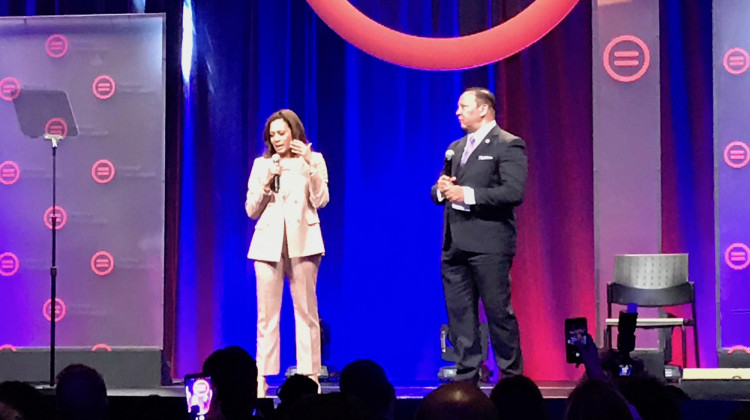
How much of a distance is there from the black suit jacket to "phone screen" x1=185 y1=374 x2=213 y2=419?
2.72 m

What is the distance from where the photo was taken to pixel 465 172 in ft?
17.9

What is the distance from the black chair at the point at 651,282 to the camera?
20.0 ft

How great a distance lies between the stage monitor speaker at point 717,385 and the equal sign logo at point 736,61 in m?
1.64

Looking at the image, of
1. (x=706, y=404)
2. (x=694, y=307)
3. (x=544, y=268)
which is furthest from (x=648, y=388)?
(x=544, y=268)

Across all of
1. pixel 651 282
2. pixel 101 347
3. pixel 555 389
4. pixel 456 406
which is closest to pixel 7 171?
pixel 101 347

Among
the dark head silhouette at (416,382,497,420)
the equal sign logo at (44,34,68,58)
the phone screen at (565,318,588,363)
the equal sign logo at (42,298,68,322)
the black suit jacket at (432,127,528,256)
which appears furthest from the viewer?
the equal sign logo at (44,34,68,58)

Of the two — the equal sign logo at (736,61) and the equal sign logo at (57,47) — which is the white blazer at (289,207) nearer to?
the equal sign logo at (57,47)

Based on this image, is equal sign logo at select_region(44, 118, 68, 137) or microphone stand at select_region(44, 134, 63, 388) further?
equal sign logo at select_region(44, 118, 68, 137)

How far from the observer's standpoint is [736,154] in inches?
239

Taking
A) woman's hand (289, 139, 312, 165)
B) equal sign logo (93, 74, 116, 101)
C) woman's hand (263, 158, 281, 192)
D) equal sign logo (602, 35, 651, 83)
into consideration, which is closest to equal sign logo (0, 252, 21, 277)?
equal sign logo (93, 74, 116, 101)

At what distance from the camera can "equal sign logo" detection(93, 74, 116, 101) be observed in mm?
6526

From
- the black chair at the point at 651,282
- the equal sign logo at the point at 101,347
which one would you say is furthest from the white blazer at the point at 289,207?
the black chair at the point at 651,282

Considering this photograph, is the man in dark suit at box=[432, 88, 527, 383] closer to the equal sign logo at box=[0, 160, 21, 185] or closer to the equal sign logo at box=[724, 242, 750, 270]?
the equal sign logo at box=[724, 242, 750, 270]

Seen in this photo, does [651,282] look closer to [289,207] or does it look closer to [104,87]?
[289,207]
